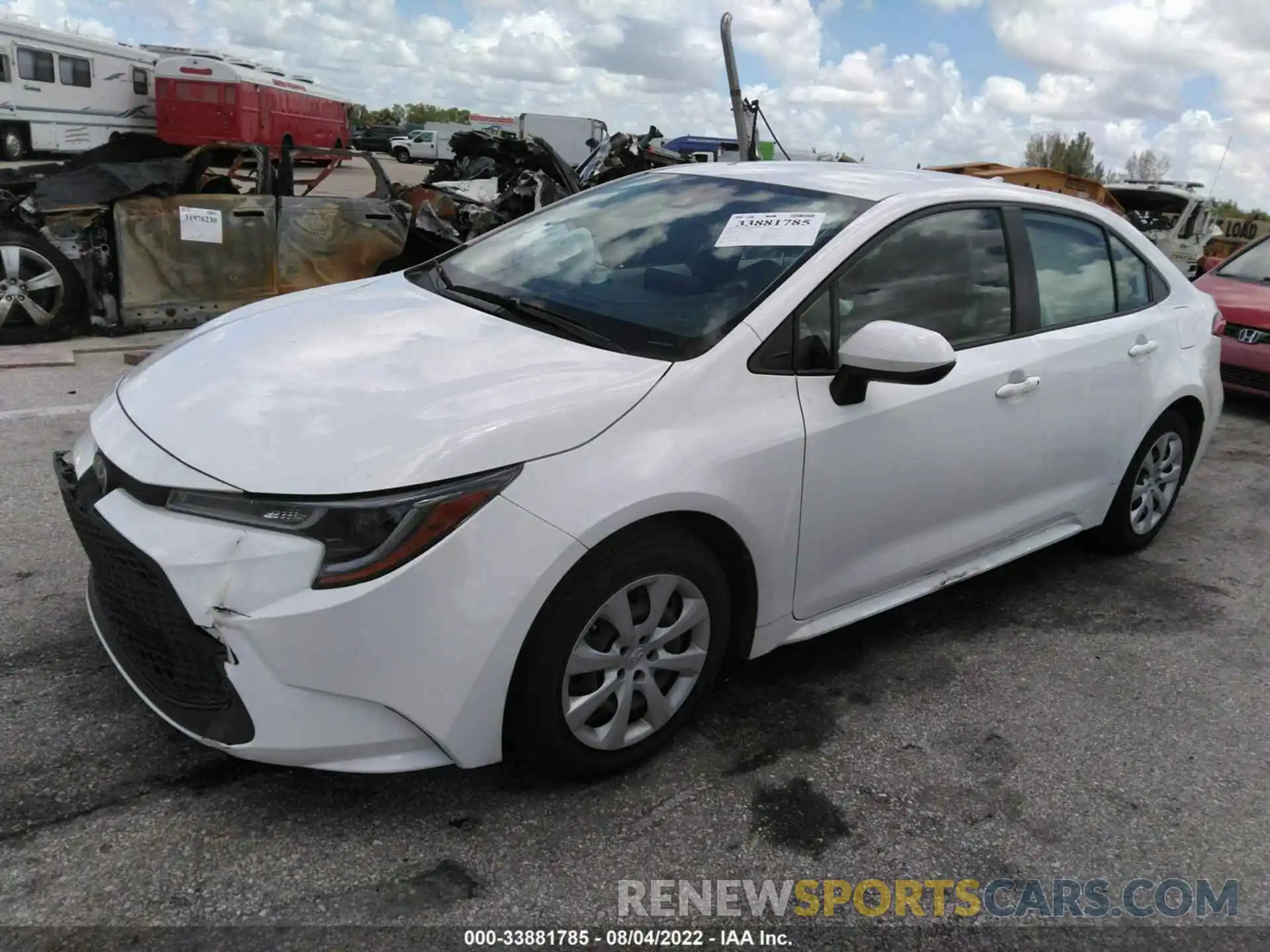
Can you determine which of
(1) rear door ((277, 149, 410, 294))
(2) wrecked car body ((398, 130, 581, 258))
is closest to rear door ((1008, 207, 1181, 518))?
(2) wrecked car body ((398, 130, 581, 258))

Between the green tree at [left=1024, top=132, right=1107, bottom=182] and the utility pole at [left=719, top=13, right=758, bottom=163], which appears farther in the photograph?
the green tree at [left=1024, top=132, right=1107, bottom=182]

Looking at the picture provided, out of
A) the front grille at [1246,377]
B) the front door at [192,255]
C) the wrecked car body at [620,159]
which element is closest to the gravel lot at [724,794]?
the front door at [192,255]

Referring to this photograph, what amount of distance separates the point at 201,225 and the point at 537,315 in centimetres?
560

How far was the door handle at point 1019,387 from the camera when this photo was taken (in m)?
3.31

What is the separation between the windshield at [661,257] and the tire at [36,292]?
4663mm

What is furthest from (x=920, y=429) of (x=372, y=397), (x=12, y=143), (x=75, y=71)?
(x=75, y=71)

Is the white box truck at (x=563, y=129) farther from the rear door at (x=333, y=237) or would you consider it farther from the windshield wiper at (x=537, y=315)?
the windshield wiper at (x=537, y=315)

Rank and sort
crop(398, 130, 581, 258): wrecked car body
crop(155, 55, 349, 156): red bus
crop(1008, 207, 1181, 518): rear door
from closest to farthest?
crop(1008, 207, 1181, 518): rear door
crop(398, 130, 581, 258): wrecked car body
crop(155, 55, 349, 156): red bus

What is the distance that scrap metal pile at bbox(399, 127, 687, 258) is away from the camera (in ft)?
28.8

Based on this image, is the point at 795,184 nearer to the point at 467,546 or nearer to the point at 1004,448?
the point at 1004,448

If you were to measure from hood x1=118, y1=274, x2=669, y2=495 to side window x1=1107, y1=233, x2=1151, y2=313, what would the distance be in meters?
2.38

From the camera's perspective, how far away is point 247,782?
99.2 inches

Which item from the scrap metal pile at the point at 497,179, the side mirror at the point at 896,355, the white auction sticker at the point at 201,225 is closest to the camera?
the side mirror at the point at 896,355

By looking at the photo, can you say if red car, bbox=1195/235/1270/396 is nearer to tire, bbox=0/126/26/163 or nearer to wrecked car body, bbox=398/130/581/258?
wrecked car body, bbox=398/130/581/258
